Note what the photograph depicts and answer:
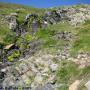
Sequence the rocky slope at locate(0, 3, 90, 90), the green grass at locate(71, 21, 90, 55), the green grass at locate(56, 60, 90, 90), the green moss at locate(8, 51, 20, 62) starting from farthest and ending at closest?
the green moss at locate(8, 51, 20, 62) → the green grass at locate(71, 21, 90, 55) → the rocky slope at locate(0, 3, 90, 90) → the green grass at locate(56, 60, 90, 90)

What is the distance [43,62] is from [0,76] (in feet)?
12.4

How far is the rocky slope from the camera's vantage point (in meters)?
23.8

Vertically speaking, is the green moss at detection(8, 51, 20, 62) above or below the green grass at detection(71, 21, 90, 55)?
below

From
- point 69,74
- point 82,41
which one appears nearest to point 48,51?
point 82,41

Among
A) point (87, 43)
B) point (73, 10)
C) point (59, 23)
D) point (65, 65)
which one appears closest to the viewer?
point (65, 65)

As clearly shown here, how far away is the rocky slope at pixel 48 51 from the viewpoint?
2384cm

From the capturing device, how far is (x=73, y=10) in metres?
41.2

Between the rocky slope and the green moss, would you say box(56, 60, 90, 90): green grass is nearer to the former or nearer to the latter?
the rocky slope

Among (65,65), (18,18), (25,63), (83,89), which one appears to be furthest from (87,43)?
(18,18)

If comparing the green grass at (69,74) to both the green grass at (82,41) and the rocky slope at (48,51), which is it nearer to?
the rocky slope at (48,51)

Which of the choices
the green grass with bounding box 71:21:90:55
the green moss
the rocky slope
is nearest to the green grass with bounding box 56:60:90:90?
the rocky slope

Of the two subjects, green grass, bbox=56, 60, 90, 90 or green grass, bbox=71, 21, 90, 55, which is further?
green grass, bbox=71, 21, 90, 55

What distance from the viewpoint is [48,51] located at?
28.3 meters

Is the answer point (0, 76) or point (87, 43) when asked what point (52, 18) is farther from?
point (0, 76)
